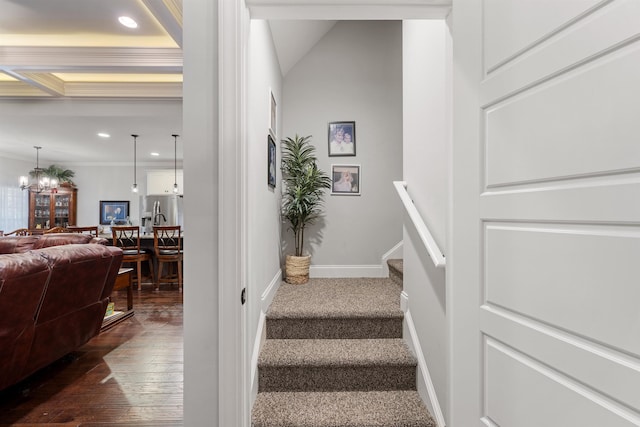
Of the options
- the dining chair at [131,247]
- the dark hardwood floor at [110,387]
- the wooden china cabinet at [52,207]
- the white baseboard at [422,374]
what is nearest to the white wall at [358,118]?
the white baseboard at [422,374]

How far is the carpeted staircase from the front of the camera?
1.50 meters

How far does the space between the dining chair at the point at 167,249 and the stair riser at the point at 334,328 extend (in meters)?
3.10

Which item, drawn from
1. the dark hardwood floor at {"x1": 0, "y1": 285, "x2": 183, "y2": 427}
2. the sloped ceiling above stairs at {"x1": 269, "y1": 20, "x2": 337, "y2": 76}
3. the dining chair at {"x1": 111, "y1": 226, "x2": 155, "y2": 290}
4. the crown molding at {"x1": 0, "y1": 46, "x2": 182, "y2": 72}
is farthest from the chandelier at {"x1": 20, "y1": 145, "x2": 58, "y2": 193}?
the sloped ceiling above stairs at {"x1": 269, "y1": 20, "x2": 337, "y2": 76}

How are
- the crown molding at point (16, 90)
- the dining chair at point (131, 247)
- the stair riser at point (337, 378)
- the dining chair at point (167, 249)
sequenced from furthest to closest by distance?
the dining chair at point (131, 247) → the dining chair at point (167, 249) → the crown molding at point (16, 90) → the stair riser at point (337, 378)

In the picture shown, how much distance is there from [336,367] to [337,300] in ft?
1.97

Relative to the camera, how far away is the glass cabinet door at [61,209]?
25.0 feet

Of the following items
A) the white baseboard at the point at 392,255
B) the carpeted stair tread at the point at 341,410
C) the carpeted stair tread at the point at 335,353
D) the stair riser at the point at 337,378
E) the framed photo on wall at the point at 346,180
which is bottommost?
the carpeted stair tread at the point at 341,410

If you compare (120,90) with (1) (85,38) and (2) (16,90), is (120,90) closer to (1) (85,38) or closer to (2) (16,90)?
(1) (85,38)

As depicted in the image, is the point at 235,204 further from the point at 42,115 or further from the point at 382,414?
the point at 42,115

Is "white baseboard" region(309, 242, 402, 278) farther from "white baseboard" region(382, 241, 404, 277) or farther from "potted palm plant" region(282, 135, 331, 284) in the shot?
"potted palm plant" region(282, 135, 331, 284)

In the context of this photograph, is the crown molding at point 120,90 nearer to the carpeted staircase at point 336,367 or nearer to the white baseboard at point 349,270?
the white baseboard at point 349,270

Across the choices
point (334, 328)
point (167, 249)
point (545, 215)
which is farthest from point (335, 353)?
point (167, 249)

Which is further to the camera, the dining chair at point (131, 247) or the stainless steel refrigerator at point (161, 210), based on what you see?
the stainless steel refrigerator at point (161, 210)

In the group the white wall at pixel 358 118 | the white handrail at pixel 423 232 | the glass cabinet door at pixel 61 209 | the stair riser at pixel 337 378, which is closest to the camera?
the white handrail at pixel 423 232
